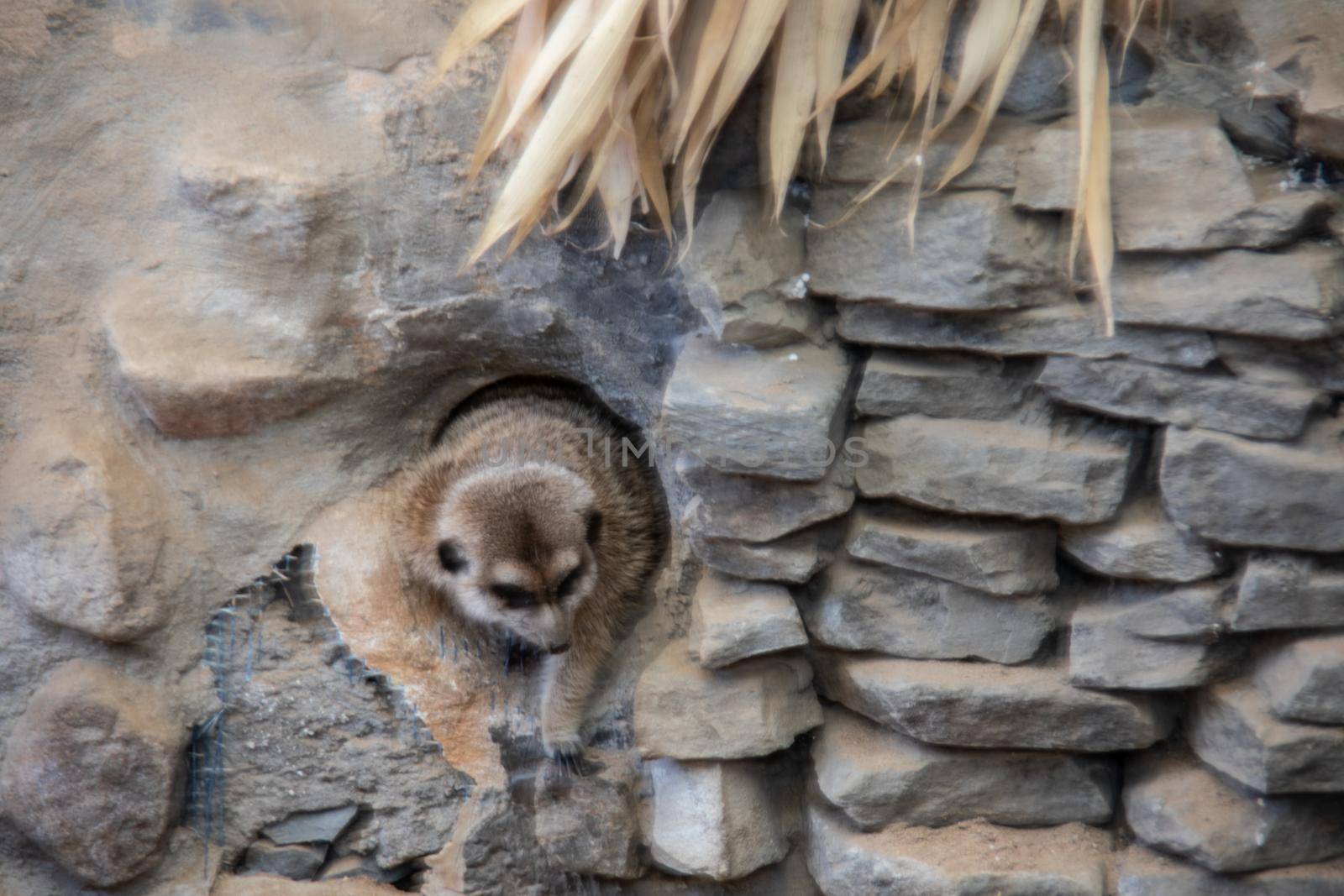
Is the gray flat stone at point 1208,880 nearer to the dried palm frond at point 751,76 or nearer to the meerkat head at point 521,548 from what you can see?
the dried palm frond at point 751,76

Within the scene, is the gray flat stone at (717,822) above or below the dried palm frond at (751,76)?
below

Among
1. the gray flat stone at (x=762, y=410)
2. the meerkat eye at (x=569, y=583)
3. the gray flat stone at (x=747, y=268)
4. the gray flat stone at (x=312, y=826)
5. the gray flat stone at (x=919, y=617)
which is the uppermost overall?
the gray flat stone at (x=747, y=268)

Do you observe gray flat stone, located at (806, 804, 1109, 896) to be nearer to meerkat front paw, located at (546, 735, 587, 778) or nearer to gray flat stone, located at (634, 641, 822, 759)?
gray flat stone, located at (634, 641, 822, 759)

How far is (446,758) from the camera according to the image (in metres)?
3.48

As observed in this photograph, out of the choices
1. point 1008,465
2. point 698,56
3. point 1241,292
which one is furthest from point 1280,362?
point 698,56

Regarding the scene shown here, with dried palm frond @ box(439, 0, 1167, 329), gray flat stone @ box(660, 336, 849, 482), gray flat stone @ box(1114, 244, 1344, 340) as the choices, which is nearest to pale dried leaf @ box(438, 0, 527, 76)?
dried palm frond @ box(439, 0, 1167, 329)

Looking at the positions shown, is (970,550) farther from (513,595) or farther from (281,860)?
(281,860)

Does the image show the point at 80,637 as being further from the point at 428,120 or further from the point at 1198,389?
the point at 1198,389

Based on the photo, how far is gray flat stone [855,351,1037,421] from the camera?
2.73 m

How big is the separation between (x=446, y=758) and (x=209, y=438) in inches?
47.6

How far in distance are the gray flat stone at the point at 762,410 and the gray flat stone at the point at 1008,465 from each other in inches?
7.4

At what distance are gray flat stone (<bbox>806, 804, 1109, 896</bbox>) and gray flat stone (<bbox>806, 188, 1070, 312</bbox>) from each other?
142 centimetres

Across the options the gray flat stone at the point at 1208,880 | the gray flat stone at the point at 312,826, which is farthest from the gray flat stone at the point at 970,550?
the gray flat stone at the point at 312,826

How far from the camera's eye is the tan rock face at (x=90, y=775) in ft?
10.2
